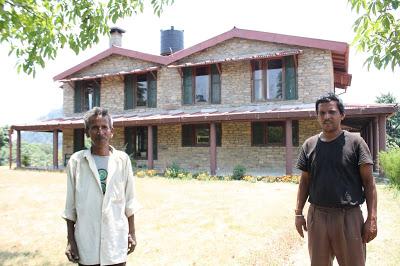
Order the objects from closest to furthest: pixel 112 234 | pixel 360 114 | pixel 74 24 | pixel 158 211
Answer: pixel 112 234 < pixel 74 24 < pixel 158 211 < pixel 360 114

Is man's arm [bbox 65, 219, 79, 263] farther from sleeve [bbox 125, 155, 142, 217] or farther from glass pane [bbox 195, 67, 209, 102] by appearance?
glass pane [bbox 195, 67, 209, 102]

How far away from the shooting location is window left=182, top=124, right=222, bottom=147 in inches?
659

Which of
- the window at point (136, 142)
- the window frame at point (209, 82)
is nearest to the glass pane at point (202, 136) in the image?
the window frame at point (209, 82)

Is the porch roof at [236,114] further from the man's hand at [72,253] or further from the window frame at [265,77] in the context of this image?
the man's hand at [72,253]

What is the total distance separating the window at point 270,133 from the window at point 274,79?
3.64 ft

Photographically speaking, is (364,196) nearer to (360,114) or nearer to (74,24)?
(74,24)

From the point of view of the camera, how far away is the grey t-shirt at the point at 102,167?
8.46ft

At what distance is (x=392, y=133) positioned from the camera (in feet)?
95.8

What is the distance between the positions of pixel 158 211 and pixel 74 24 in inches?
171

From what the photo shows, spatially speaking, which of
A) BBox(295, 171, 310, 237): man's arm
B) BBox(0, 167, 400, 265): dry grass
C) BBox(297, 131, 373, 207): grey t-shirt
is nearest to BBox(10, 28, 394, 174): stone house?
BBox(0, 167, 400, 265): dry grass

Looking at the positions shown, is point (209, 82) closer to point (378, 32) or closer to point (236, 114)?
point (236, 114)

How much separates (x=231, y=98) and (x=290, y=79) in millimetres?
2693

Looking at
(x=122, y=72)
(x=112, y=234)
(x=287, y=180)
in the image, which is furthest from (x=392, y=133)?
(x=112, y=234)

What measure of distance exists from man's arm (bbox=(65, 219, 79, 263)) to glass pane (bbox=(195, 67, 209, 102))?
1451 centimetres
